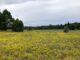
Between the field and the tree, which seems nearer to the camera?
the field

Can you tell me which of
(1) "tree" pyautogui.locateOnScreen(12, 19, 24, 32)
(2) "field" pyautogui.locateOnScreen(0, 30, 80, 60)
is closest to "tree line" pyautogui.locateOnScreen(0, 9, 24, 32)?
(1) "tree" pyautogui.locateOnScreen(12, 19, 24, 32)

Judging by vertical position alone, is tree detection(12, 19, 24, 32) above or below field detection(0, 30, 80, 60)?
above

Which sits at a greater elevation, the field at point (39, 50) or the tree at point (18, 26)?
the tree at point (18, 26)

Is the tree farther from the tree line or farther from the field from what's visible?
the field

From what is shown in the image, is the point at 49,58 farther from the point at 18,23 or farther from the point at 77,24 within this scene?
the point at 77,24

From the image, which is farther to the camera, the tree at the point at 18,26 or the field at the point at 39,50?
the tree at the point at 18,26

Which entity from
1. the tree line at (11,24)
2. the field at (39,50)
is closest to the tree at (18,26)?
the tree line at (11,24)

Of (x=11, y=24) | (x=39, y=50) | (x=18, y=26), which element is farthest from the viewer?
(x=11, y=24)

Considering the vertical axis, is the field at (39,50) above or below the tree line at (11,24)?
below

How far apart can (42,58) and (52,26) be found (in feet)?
310

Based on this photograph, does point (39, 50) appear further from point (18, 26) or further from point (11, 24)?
point (11, 24)

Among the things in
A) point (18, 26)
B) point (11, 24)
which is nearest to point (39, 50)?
point (18, 26)

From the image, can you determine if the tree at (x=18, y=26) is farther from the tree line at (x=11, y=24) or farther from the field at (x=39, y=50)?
the field at (x=39, y=50)

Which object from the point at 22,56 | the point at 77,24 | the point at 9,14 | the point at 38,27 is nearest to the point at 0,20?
the point at 9,14
